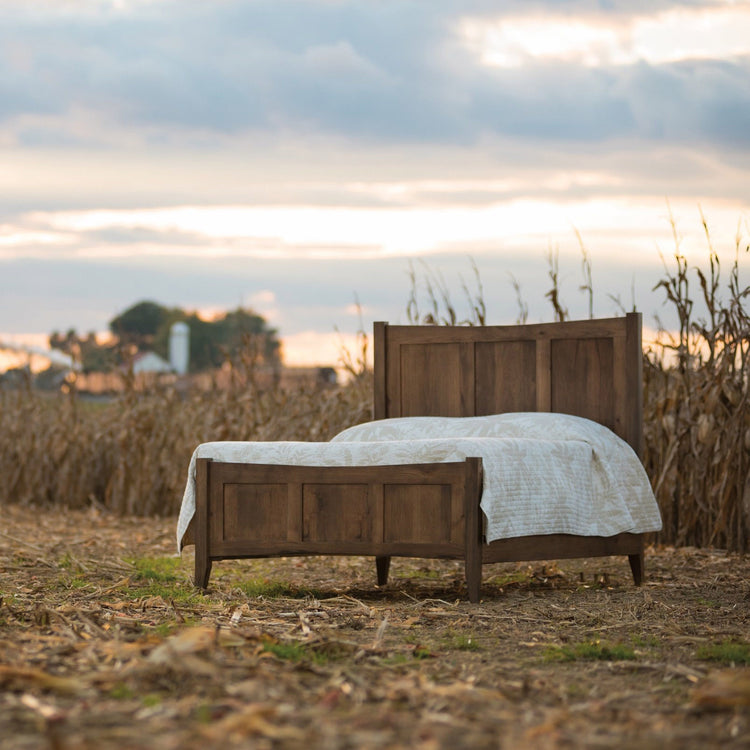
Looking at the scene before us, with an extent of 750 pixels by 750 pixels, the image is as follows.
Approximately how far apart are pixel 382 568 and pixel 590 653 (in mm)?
2393

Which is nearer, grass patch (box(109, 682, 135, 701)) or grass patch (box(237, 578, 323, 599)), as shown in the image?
grass patch (box(109, 682, 135, 701))

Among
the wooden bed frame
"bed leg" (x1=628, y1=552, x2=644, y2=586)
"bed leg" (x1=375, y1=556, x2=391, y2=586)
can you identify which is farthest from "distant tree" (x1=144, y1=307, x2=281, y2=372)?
"bed leg" (x1=628, y1=552, x2=644, y2=586)

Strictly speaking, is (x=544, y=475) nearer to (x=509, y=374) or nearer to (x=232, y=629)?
(x=509, y=374)

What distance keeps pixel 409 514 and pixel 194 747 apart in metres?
2.83

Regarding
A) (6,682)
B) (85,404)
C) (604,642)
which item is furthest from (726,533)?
(85,404)

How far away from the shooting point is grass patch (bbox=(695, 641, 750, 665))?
3.61 metres

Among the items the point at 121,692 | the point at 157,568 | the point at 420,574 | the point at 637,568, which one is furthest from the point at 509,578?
the point at 121,692

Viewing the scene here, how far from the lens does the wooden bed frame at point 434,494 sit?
5.10 metres

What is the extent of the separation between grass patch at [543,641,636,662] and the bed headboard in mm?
2463

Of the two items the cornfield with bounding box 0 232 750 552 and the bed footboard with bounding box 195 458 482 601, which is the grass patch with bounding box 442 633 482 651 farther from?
the cornfield with bounding box 0 232 750 552

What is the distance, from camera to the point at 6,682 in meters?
2.95

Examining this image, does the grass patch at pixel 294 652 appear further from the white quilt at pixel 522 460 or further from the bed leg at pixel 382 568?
the bed leg at pixel 382 568

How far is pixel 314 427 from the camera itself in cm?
949

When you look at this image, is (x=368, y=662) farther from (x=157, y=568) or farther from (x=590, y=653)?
(x=157, y=568)
